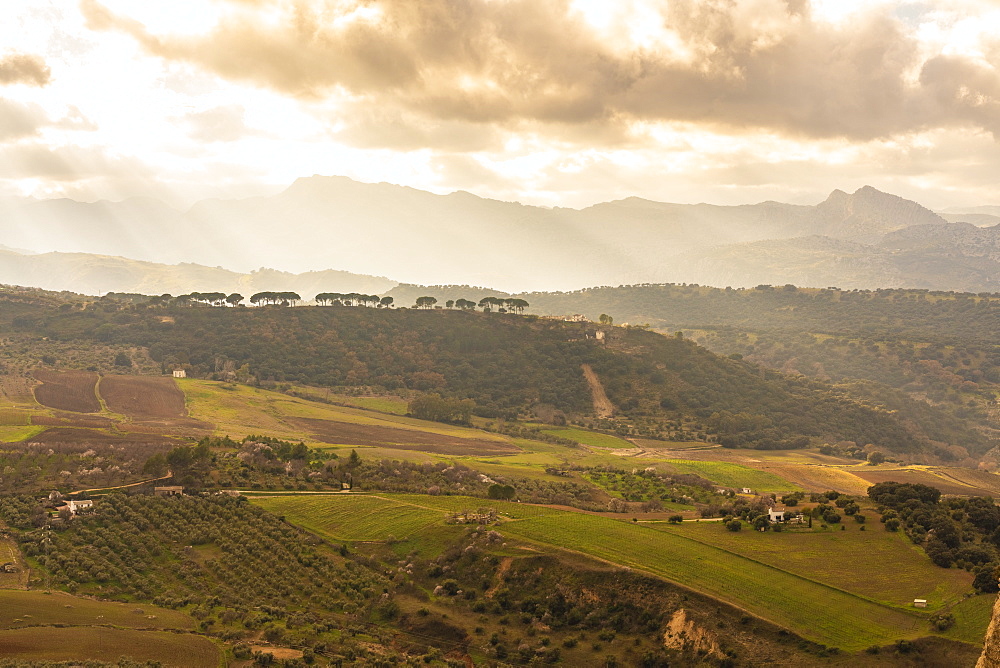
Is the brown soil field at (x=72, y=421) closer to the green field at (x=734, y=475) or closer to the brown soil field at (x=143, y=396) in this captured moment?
the brown soil field at (x=143, y=396)

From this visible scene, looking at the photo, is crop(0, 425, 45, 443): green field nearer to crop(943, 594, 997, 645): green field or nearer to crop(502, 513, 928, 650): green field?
crop(502, 513, 928, 650): green field

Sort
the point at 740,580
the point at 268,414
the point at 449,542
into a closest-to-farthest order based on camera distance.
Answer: the point at 740,580 → the point at 449,542 → the point at 268,414

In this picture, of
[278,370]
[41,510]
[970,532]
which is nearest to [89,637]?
[41,510]

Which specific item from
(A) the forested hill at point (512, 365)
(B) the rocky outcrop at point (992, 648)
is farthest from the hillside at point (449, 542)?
(A) the forested hill at point (512, 365)

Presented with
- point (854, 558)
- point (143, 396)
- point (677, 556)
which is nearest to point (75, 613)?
point (677, 556)

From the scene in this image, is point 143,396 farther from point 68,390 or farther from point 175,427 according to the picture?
point 175,427

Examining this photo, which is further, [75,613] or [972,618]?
[75,613]

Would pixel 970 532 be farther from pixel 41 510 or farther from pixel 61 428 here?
pixel 61 428
